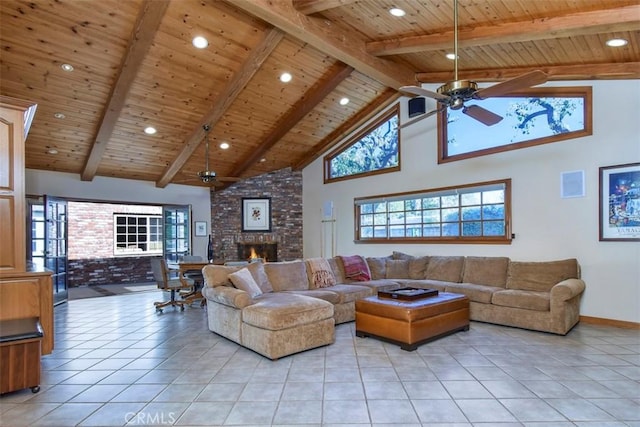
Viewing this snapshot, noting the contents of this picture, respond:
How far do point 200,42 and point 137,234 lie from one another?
7.56 m

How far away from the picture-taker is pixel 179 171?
28.0 ft

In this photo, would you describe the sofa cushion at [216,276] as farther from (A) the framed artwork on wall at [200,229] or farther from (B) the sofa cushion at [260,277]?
(A) the framed artwork on wall at [200,229]

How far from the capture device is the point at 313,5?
4203 millimetres

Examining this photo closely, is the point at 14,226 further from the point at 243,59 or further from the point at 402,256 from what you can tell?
the point at 402,256

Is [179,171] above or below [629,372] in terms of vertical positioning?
above

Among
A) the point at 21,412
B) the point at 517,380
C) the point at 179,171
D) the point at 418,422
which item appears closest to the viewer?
the point at 418,422

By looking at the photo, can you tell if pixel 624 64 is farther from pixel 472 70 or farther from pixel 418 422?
pixel 418 422

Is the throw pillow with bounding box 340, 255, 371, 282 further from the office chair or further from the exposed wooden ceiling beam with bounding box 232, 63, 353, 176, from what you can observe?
the exposed wooden ceiling beam with bounding box 232, 63, 353, 176

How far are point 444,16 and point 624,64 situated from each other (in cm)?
238

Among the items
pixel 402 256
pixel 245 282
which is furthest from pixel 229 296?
pixel 402 256

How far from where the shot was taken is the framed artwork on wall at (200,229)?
9.41m

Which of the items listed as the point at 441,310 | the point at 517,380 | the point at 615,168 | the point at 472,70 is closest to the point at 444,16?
the point at 472,70

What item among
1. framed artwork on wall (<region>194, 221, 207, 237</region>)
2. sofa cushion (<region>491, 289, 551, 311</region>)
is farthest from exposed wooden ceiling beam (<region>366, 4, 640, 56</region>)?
framed artwork on wall (<region>194, 221, 207, 237</region>)

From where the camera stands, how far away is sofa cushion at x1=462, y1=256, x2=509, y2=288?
5219mm
